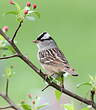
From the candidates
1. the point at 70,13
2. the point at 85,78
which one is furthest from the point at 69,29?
the point at 85,78

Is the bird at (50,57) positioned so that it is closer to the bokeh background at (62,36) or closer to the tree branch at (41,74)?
the tree branch at (41,74)

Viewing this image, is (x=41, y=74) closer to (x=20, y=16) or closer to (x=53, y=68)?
(x=20, y=16)

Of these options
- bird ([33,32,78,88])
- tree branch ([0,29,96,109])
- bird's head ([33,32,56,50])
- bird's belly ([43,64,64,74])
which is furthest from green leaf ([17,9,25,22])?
bird's head ([33,32,56,50])

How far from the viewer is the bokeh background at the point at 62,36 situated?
11.6 meters

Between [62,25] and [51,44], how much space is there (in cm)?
1089

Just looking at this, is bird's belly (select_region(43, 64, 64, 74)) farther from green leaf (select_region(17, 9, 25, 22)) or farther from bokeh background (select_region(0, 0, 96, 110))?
bokeh background (select_region(0, 0, 96, 110))

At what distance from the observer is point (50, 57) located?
18.8ft

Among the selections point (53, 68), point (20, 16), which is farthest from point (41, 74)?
point (53, 68)

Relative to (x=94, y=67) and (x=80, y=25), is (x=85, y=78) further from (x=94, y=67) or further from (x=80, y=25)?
(x=80, y=25)

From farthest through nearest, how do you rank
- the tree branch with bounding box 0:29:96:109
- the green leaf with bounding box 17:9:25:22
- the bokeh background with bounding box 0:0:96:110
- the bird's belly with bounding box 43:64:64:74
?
the bokeh background with bounding box 0:0:96:110, the bird's belly with bounding box 43:64:64:74, the green leaf with bounding box 17:9:25:22, the tree branch with bounding box 0:29:96:109

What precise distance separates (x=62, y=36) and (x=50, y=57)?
395 inches

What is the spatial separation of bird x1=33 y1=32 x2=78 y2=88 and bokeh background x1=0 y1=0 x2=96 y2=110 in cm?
363

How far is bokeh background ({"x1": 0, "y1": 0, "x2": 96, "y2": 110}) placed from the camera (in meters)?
11.6

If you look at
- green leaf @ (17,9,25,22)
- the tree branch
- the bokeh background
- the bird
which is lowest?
the bokeh background
